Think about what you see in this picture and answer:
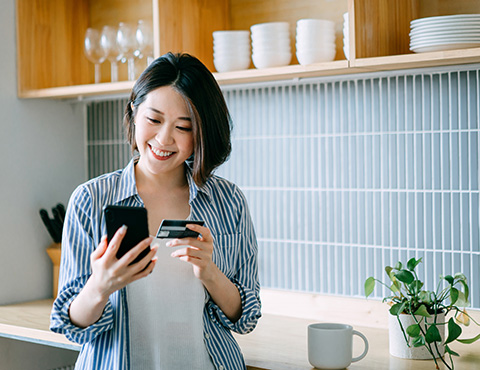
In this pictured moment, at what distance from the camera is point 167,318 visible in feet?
4.55

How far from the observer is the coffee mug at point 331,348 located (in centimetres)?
147

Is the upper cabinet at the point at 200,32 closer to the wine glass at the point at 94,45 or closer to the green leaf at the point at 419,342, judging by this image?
the wine glass at the point at 94,45

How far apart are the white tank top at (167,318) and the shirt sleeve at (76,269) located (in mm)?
69

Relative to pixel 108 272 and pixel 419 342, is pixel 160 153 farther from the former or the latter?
pixel 419 342

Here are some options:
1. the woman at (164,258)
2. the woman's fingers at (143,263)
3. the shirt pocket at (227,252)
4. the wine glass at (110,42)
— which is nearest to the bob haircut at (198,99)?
the woman at (164,258)

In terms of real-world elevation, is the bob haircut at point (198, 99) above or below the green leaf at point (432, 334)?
above

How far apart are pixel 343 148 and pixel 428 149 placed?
26 cm

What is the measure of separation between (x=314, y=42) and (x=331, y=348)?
2.53ft

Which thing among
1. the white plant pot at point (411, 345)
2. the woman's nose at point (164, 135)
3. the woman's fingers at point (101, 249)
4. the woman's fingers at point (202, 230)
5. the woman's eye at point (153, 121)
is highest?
the woman's eye at point (153, 121)

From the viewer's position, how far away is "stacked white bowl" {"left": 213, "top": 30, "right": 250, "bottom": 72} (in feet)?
6.10

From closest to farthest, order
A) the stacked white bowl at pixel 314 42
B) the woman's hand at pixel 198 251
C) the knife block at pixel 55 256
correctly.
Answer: the woman's hand at pixel 198 251 < the stacked white bowl at pixel 314 42 < the knife block at pixel 55 256

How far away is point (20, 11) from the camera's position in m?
2.20

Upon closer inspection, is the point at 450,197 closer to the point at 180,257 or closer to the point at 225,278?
the point at 225,278

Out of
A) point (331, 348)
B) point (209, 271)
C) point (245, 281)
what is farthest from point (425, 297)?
point (209, 271)
